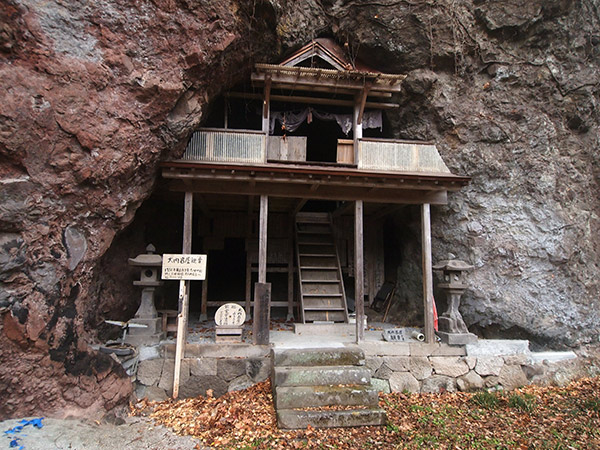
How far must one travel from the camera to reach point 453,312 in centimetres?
780

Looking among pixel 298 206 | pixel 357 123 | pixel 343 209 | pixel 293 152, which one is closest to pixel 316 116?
pixel 357 123

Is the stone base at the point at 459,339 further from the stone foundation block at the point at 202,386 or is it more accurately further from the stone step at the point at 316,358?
the stone foundation block at the point at 202,386

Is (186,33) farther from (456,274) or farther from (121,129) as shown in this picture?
(456,274)

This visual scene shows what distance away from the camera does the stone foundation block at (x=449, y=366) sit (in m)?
7.40

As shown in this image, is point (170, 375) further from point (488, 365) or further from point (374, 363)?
point (488, 365)

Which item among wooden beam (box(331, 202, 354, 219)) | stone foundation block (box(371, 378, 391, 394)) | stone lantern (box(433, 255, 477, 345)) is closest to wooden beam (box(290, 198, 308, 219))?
wooden beam (box(331, 202, 354, 219))

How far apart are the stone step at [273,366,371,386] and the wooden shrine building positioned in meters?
1.49

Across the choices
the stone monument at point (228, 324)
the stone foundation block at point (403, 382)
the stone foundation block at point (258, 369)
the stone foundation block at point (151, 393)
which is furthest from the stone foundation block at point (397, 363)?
the stone foundation block at point (151, 393)

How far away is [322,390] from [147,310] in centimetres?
401

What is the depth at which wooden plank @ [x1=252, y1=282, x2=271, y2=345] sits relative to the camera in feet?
22.9

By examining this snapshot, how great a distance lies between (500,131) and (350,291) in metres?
6.64

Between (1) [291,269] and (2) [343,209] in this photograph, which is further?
(1) [291,269]

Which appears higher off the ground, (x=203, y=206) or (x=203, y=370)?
(x=203, y=206)

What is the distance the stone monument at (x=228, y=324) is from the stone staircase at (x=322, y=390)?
3.17ft
